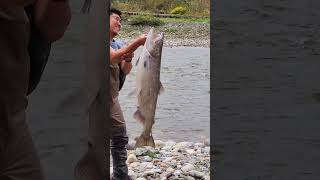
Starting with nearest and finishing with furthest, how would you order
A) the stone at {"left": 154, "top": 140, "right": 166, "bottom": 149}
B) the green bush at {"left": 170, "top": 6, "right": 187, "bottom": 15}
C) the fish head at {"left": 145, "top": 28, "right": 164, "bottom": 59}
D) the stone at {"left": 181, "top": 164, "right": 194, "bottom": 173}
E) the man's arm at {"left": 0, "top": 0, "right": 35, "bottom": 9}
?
the man's arm at {"left": 0, "top": 0, "right": 35, "bottom": 9}
the fish head at {"left": 145, "top": 28, "right": 164, "bottom": 59}
the stone at {"left": 181, "top": 164, "right": 194, "bottom": 173}
the stone at {"left": 154, "top": 140, "right": 166, "bottom": 149}
the green bush at {"left": 170, "top": 6, "right": 187, "bottom": 15}

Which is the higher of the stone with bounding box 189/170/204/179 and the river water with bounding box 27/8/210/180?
the river water with bounding box 27/8/210/180

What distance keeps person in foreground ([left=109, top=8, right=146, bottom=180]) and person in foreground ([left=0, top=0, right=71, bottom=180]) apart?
12.3 feet

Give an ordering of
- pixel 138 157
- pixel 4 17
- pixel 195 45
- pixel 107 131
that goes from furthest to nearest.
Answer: pixel 195 45, pixel 138 157, pixel 107 131, pixel 4 17

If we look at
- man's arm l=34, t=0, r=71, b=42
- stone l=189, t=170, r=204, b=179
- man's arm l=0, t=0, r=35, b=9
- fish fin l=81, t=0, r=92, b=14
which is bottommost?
stone l=189, t=170, r=204, b=179

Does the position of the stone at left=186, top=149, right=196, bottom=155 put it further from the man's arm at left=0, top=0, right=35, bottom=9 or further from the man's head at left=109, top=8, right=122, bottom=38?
the man's arm at left=0, top=0, right=35, bottom=9

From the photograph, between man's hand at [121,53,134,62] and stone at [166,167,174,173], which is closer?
man's hand at [121,53,134,62]

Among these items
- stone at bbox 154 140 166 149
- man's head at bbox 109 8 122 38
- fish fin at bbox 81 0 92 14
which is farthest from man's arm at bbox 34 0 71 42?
stone at bbox 154 140 166 149

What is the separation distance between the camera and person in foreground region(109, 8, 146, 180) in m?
6.17

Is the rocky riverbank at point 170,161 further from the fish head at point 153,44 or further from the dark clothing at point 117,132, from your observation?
the fish head at point 153,44

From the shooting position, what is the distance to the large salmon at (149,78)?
697 cm
